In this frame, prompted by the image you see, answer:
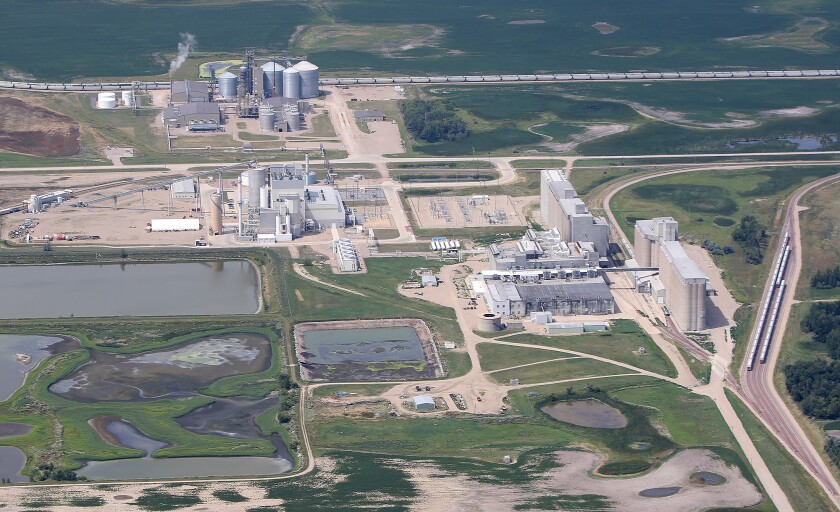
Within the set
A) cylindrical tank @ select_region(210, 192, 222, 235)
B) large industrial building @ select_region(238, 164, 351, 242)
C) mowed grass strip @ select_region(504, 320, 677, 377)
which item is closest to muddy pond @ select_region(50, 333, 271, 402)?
mowed grass strip @ select_region(504, 320, 677, 377)

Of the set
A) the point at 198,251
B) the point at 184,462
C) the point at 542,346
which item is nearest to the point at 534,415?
the point at 542,346

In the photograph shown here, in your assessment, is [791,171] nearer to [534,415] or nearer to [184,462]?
[534,415]

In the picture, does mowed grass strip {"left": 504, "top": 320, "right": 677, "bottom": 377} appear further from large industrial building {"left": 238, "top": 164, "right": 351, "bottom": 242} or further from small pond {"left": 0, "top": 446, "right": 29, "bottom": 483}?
small pond {"left": 0, "top": 446, "right": 29, "bottom": 483}

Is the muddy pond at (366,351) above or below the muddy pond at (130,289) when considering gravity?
below

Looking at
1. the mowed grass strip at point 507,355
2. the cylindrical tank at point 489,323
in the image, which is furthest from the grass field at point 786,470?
the cylindrical tank at point 489,323

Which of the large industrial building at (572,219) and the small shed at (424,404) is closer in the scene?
the small shed at (424,404)

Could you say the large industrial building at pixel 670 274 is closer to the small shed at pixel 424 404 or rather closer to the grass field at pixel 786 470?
the grass field at pixel 786 470
